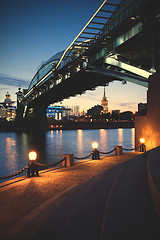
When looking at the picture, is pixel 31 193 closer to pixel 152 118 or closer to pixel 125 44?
pixel 152 118

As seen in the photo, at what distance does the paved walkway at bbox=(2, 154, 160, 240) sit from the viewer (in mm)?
3486

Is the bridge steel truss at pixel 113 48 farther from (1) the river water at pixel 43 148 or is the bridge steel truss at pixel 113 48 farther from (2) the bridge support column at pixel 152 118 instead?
(1) the river water at pixel 43 148

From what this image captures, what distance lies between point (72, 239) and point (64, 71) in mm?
31901

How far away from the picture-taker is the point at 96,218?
4129 millimetres

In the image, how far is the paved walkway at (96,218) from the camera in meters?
3.49

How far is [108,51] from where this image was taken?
21000 mm

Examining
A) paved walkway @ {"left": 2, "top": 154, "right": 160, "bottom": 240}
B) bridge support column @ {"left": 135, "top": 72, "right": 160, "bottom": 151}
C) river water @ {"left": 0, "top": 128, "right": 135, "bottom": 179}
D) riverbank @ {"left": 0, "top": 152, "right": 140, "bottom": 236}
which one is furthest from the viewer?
river water @ {"left": 0, "top": 128, "right": 135, "bottom": 179}

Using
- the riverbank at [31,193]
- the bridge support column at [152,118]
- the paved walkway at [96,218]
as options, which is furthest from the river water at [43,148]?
the paved walkway at [96,218]

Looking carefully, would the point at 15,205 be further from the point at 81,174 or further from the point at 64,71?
the point at 64,71

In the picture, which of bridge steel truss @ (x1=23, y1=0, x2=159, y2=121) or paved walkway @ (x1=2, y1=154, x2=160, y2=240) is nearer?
paved walkway @ (x1=2, y1=154, x2=160, y2=240)

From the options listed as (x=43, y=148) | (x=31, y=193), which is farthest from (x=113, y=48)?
(x=43, y=148)

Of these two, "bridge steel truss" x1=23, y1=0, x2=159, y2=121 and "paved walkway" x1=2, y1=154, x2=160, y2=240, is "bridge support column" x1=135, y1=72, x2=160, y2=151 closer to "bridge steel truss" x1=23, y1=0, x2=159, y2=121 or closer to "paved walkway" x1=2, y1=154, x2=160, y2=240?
"bridge steel truss" x1=23, y1=0, x2=159, y2=121

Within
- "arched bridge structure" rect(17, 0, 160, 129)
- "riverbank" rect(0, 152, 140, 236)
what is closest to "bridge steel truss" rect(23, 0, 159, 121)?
"arched bridge structure" rect(17, 0, 160, 129)

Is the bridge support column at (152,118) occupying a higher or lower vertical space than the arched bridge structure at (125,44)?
lower
